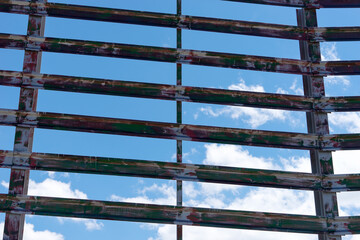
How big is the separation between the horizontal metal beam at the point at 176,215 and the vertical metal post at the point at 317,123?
0.56 ft

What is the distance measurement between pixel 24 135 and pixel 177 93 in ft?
6.42

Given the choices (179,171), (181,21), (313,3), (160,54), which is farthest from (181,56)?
(313,3)

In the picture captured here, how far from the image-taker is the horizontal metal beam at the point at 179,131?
5.47m

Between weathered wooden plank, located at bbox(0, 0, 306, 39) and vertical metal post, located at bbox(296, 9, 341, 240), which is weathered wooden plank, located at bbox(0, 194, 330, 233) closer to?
vertical metal post, located at bbox(296, 9, 341, 240)

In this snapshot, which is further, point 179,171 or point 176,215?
point 179,171

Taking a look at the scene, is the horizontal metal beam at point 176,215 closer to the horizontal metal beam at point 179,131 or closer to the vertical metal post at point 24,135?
the vertical metal post at point 24,135

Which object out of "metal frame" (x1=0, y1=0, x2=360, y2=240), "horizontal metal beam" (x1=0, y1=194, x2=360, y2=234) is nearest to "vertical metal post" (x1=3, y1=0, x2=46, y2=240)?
"metal frame" (x1=0, y1=0, x2=360, y2=240)

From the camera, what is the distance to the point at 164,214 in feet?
17.3

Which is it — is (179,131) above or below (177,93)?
below

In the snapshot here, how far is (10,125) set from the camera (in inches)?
214

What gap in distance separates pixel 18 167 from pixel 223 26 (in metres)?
3.27

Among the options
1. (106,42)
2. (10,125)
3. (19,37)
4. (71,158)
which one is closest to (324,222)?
(71,158)

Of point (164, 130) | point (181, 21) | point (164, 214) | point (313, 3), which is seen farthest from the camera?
point (313, 3)

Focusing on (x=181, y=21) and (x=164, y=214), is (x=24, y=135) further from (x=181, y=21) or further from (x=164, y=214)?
(x=181, y=21)
